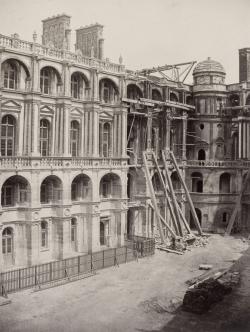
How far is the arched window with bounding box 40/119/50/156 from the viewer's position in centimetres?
4422

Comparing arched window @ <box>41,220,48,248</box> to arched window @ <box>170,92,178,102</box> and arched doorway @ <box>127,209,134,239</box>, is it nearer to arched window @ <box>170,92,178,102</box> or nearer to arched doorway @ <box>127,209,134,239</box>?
arched doorway @ <box>127,209,134,239</box>

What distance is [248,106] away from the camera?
59656mm

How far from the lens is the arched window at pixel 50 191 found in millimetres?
44625

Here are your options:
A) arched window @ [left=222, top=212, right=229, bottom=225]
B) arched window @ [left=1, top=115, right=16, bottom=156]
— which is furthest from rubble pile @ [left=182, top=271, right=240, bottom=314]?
arched window @ [left=222, top=212, right=229, bottom=225]

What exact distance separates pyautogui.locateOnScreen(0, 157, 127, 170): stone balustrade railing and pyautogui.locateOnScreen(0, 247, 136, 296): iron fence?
8716mm

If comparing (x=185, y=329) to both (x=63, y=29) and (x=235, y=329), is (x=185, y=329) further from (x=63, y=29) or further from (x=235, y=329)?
(x=63, y=29)

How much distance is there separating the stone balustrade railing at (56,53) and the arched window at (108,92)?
149 cm

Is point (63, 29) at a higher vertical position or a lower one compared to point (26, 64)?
higher

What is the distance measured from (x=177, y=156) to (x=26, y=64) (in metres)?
27.0

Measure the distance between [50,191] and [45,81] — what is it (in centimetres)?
1046

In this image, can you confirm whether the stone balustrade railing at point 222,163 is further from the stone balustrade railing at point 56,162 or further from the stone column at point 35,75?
the stone column at point 35,75

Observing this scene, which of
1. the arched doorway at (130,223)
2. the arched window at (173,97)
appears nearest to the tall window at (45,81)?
the arched doorway at (130,223)

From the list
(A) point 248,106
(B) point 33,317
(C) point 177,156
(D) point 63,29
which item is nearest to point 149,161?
(C) point 177,156

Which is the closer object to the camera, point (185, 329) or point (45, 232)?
point (185, 329)
